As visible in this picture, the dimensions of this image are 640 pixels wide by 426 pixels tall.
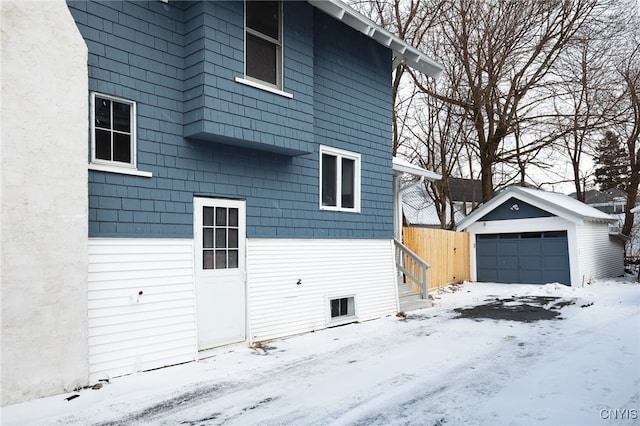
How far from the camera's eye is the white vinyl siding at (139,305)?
510 centimetres

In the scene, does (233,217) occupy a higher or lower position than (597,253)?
higher

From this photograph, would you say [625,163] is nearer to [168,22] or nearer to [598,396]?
[598,396]

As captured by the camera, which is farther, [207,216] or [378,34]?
[378,34]

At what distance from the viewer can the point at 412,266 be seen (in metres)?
11.7

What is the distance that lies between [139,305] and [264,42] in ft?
14.1

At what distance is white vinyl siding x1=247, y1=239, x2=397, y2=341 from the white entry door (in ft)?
0.65

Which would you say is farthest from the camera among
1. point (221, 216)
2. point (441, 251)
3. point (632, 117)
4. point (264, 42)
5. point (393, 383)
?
point (632, 117)

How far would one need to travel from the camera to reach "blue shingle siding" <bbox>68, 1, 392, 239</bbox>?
5.43 metres

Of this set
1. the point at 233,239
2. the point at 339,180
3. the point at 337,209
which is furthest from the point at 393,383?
the point at 339,180

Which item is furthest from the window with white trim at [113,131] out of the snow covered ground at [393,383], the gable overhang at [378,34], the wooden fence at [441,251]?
the wooden fence at [441,251]

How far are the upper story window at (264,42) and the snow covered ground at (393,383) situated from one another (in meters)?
4.11

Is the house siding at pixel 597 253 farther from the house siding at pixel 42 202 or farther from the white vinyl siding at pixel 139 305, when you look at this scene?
the house siding at pixel 42 202

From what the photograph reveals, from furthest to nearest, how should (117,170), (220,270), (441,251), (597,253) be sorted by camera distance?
(597,253)
(441,251)
(220,270)
(117,170)

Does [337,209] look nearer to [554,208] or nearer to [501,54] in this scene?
[554,208]
